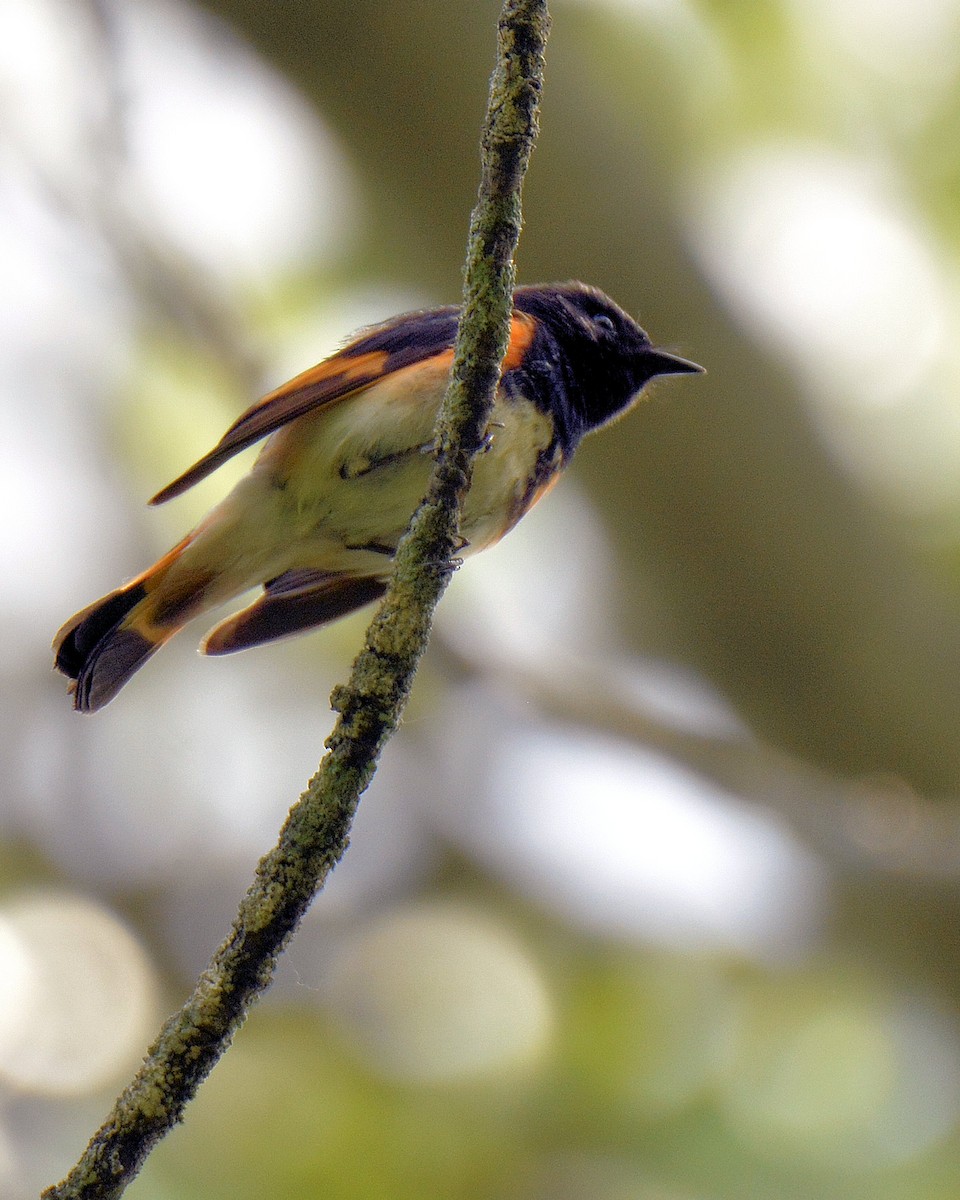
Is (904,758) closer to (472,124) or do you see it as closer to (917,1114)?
(917,1114)

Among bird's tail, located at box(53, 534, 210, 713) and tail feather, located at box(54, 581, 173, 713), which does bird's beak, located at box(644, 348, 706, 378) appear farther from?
tail feather, located at box(54, 581, 173, 713)

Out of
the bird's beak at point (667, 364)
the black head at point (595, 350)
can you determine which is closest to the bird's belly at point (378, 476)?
the black head at point (595, 350)

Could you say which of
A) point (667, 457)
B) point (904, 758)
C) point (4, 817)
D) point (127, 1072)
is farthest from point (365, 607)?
point (4, 817)

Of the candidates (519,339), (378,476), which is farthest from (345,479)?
(519,339)

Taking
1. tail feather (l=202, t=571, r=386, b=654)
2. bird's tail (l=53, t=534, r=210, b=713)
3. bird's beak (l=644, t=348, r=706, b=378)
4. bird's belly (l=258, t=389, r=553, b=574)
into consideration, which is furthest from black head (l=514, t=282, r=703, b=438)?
bird's tail (l=53, t=534, r=210, b=713)

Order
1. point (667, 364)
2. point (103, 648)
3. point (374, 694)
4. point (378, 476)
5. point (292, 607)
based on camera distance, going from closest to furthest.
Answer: point (374, 694)
point (103, 648)
point (378, 476)
point (292, 607)
point (667, 364)

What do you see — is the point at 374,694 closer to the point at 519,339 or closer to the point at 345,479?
the point at 345,479

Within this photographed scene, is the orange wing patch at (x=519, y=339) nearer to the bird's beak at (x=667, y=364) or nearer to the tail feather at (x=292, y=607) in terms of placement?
the bird's beak at (x=667, y=364)
